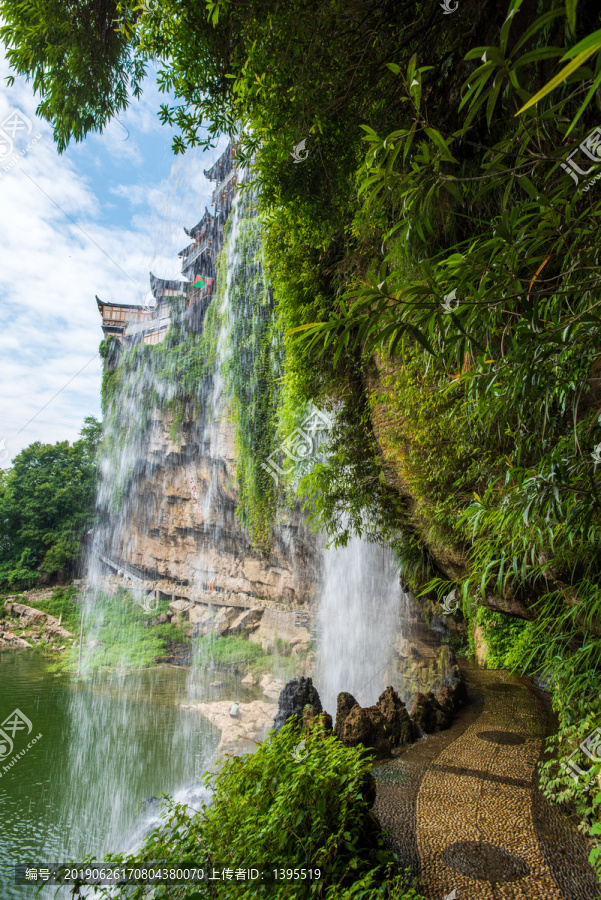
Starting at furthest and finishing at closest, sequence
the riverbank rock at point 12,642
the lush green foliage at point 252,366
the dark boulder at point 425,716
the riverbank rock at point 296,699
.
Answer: the riverbank rock at point 12,642
the lush green foliage at point 252,366
the riverbank rock at point 296,699
the dark boulder at point 425,716

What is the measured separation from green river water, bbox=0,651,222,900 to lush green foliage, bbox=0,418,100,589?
198 inches

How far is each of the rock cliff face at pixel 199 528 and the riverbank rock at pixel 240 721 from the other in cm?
360

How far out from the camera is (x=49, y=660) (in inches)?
624

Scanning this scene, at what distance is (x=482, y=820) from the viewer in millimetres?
3596

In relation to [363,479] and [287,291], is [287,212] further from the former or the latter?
[363,479]

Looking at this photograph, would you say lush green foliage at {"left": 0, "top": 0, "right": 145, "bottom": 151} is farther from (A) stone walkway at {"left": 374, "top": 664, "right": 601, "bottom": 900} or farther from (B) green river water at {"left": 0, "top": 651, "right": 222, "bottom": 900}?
(B) green river water at {"left": 0, "top": 651, "right": 222, "bottom": 900}

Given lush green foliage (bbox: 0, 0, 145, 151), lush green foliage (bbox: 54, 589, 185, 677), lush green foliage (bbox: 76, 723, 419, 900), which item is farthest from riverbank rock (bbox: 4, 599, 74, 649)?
lush green foliage (bbox: 0, 0, 145, 151)

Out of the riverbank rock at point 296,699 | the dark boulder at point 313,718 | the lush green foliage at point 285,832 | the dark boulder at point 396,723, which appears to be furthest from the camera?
Result: the riverbank rock at point 296,699

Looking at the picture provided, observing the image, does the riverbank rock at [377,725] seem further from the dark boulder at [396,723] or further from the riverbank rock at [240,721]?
the riverbank rock at [240,721]

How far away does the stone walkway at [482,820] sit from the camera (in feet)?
9.40

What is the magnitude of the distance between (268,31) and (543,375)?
2771 mm

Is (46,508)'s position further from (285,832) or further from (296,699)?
(285,832)

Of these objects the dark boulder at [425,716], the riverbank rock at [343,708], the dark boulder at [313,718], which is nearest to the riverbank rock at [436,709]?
the dark boulder at [425,716]

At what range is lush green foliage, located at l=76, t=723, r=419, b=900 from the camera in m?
2.16
